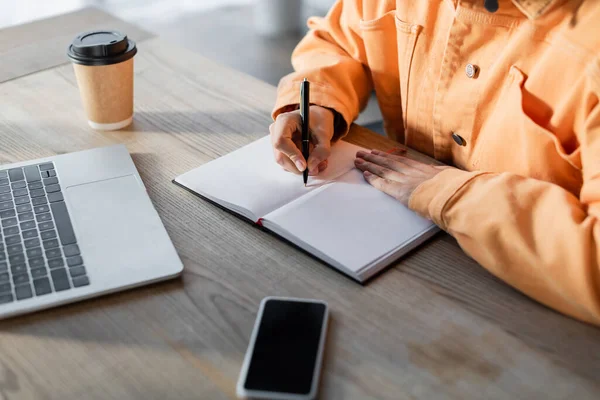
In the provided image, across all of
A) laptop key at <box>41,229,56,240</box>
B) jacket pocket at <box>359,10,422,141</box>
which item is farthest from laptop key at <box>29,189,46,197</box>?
jacket pocket at <box>359,10,422,141</box>

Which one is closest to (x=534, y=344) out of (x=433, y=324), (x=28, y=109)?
(x=433, y=324)

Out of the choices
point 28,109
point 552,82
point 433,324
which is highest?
point 552,82

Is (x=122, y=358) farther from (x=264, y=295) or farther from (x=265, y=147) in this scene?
(x=265, y=147)

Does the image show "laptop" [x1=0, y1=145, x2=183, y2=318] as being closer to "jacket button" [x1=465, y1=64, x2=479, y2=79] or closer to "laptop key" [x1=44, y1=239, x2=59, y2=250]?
"laptop key" [x1=44, y1=239, x2=59, y2=250]

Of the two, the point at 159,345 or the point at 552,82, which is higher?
the point at 552,82

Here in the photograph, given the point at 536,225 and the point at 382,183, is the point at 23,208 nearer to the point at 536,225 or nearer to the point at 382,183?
the point at 382,183

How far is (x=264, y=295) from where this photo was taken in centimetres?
81

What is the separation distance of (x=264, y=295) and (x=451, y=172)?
0.34 m

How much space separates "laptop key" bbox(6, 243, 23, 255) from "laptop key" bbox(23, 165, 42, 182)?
178mm

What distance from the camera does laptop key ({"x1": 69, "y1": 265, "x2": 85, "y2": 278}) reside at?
2.71ft

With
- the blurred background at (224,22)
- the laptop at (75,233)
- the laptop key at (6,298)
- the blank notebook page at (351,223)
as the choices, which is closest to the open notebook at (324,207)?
the blank notebook page at (351,223)

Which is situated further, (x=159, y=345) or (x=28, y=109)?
(x=28, y=109)

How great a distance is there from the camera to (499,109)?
102 centimetres

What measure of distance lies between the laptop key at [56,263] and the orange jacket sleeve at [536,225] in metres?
0.49
